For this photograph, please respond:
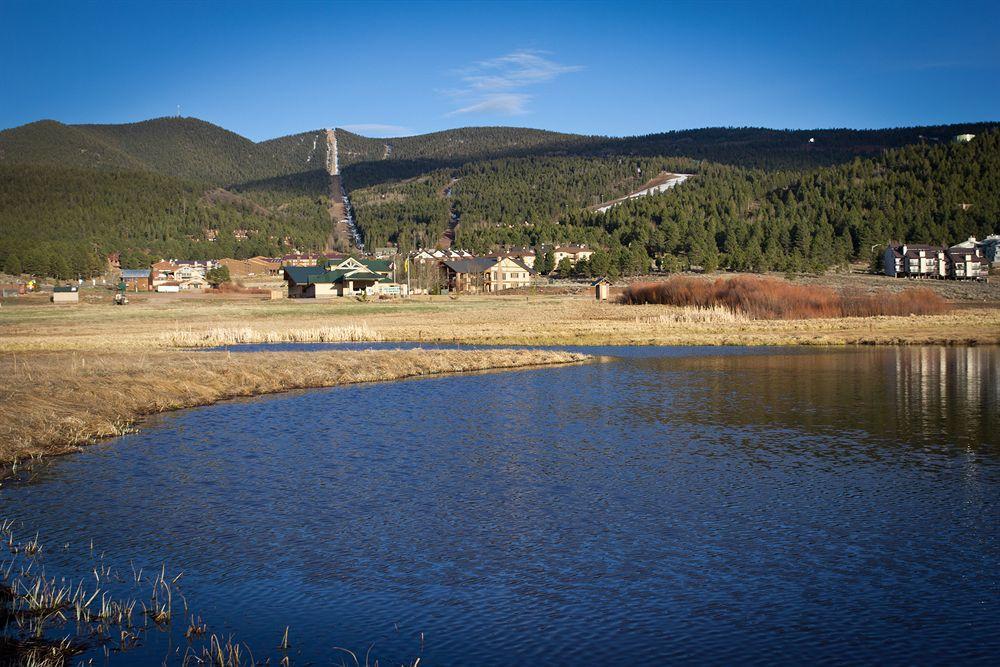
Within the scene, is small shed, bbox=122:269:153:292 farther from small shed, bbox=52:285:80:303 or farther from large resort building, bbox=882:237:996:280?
large resort building, bbox=882:237:996:280

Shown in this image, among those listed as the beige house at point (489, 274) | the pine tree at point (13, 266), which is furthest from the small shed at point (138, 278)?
the beige house at point (489, 274)

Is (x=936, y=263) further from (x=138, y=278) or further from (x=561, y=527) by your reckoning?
(x=138, y=278)

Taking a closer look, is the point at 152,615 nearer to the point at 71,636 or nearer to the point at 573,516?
A: the point at 71,636

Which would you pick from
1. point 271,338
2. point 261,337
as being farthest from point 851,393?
point 261,337

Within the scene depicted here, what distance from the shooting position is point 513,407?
30203 mm

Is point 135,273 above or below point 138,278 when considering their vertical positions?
above

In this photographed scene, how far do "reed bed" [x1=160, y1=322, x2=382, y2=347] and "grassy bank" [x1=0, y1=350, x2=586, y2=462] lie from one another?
7585 mm

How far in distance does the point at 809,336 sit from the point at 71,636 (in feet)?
176

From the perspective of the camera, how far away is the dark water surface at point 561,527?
11359 millimetres

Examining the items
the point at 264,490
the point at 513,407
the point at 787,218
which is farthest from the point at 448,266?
the point at 264,490

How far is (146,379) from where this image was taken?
31.1 m

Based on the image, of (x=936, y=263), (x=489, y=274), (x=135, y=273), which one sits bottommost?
(x=936, y=263)

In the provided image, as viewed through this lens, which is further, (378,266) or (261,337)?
(378,266)

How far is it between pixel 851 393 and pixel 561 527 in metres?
21.0
